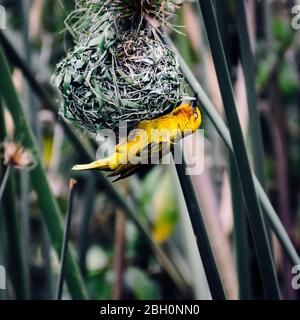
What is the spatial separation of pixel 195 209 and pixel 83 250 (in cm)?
90

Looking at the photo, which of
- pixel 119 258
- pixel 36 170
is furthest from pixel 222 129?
pixel 119 258

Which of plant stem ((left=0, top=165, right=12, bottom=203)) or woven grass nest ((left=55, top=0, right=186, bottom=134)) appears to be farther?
plant stem ((left=0, top=165, right=12, bottom=203))

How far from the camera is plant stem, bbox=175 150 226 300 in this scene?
82 centimetres

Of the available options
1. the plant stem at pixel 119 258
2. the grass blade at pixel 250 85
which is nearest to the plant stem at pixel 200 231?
the grass blade at pixel 250 85

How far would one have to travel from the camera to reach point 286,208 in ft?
6.24

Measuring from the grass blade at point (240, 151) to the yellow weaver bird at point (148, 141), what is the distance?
58 mm

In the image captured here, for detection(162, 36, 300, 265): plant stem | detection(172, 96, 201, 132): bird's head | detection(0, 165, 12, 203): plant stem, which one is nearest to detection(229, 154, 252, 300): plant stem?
detection(162, 36, 300, 265): plant stem

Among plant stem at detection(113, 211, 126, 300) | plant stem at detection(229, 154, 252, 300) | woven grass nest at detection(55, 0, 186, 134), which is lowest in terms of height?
plant stem at detection(113, 211, 126, 300)

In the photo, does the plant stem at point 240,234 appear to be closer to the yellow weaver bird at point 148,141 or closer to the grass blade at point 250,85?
the grass blade at point 250,85

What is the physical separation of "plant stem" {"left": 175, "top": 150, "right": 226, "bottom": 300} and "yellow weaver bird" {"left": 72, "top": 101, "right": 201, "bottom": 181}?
0.04 m

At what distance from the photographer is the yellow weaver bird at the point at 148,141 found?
2.53ft

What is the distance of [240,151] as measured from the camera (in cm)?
82

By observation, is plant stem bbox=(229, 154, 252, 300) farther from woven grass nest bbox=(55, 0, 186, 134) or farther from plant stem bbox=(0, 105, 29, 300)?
plant stem bbox=(0, 105, 29, 300)

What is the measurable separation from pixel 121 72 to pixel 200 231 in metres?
0.24
